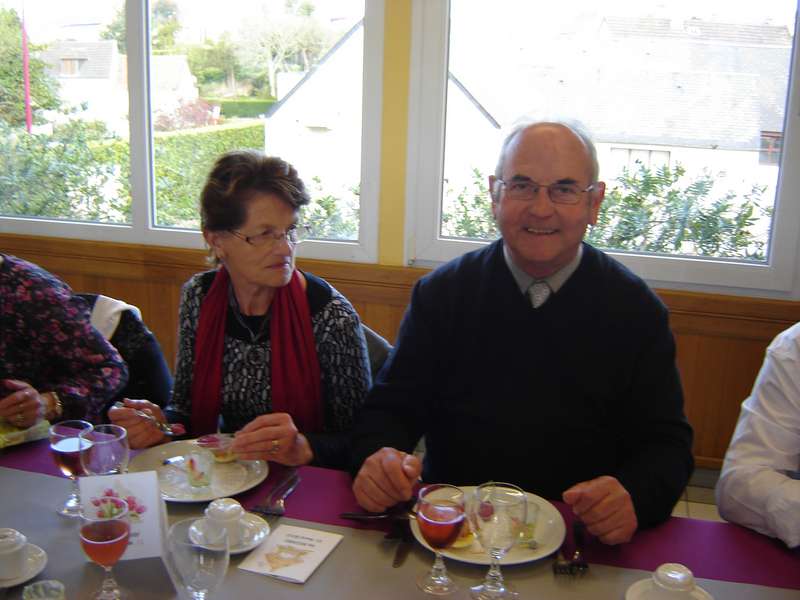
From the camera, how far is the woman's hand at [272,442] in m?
1.51

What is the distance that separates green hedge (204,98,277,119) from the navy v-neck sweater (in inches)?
78.3

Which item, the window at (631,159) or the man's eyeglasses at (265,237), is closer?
the man's eyeglasses at (265,237)

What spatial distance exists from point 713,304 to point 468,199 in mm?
1077

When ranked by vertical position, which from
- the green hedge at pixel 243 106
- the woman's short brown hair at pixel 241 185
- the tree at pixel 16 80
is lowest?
the woman's short brown hair at pixel 241 185

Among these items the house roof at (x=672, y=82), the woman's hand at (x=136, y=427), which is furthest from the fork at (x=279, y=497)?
the house roof at (x=672, y=82)

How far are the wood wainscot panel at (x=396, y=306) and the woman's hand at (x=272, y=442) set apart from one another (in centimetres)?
120

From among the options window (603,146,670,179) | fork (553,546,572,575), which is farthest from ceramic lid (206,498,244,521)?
window (603,146,670,179)

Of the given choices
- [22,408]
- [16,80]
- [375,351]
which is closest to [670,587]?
[375,351]

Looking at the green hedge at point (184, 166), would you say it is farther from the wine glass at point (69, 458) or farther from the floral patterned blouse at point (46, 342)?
the wine glass at point (69, 458)

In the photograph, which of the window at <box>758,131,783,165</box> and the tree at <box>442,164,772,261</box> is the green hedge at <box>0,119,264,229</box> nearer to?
the tree at <box>442,164,772,261</box>

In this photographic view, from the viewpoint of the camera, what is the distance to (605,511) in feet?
4.08

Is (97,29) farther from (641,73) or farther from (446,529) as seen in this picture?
(446,529)

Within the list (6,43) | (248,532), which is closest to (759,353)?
(248,532)

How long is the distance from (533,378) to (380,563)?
2.01ft
